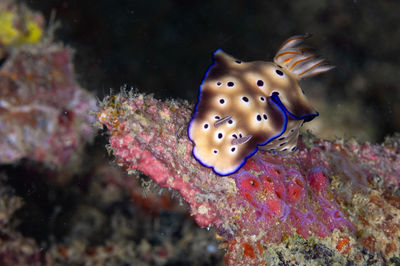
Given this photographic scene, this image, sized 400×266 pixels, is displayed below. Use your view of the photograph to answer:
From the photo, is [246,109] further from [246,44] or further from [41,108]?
[246,44]

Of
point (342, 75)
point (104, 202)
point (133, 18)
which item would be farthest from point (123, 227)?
point (342, 75)

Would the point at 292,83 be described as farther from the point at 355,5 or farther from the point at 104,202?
the point at 355,5

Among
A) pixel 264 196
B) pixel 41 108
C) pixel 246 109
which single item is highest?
pixel 41 108

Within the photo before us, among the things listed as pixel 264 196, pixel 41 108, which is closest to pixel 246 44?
pixel 41 108

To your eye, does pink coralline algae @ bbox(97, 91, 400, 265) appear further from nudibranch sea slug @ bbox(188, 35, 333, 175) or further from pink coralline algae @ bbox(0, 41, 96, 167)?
pink coralline algae @ bbox(0, 41, 96, 167)

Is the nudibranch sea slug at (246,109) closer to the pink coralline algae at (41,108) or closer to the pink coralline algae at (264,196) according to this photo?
the pink coralline algae at (264,196)

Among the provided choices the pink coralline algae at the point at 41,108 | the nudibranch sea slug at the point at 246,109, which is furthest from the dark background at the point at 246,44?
the nudibranch sea slug at the point at 246,109
